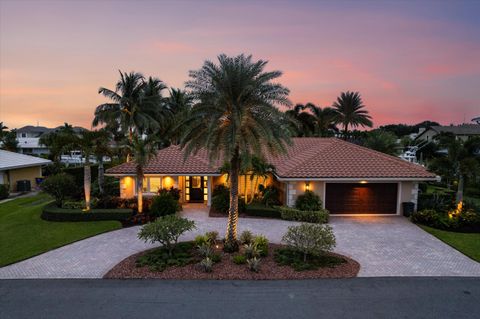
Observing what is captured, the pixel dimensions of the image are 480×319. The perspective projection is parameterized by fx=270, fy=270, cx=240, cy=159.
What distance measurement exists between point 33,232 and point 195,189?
10266 mm

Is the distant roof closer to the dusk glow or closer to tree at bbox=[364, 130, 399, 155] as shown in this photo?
the dusk glow

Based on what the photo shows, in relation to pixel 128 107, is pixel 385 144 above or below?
below

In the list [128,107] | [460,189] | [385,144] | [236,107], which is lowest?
[460,189]

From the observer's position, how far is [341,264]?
10414 mm

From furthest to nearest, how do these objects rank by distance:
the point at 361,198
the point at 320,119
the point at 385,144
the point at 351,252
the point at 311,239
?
the point at 320,119 < the point at 385,144 < the point at 361,198 < the point at 351,252 < the point at 311,239

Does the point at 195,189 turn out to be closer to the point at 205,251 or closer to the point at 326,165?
the point at 326,165

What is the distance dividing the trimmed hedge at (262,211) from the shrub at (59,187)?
40.1ft

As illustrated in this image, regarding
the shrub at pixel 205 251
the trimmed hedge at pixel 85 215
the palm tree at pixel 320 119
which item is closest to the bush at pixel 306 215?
the shrub at pixel 205 251

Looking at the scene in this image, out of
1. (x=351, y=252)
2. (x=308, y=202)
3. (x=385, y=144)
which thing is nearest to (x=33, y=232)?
(x=308, y=202)

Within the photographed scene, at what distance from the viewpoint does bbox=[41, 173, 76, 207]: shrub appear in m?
17.9

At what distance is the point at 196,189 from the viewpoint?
2122cm

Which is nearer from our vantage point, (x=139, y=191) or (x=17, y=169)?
(x=139, y=191)

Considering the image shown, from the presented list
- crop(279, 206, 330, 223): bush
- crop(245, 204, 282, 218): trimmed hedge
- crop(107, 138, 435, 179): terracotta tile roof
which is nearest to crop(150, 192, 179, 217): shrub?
crop(107, 138, 435, 179): terracotta tile roof

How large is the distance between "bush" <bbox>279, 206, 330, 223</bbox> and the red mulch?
19.3ft
